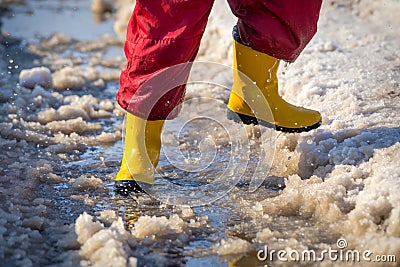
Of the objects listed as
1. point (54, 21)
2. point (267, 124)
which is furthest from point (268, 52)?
point (54, 21)

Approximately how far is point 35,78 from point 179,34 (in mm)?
1519

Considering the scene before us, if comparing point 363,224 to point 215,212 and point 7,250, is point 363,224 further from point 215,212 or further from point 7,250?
point 7,250

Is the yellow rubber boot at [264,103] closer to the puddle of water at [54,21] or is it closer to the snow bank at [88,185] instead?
the snow bank at [88,185]

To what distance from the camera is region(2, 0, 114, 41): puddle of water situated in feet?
15.5

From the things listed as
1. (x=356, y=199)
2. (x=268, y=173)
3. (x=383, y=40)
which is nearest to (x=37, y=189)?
(x=268, y=173)

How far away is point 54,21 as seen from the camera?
5133mm

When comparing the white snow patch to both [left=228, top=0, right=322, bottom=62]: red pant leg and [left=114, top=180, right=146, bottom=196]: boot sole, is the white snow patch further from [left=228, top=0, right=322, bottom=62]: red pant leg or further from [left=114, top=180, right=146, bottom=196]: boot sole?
[left=228, top=0, right=322, bottom=62]: red pant leg

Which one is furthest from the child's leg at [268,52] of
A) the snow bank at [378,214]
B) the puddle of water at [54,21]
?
the puddle of water at [54,21]

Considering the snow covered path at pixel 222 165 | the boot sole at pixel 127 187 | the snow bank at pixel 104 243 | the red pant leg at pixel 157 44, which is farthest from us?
the boot sole at pixel 127 187

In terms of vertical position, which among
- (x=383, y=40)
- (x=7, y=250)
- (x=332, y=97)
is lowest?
(x=7, y=250)

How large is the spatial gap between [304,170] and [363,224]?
0.51m

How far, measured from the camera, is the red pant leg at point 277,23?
224 cm

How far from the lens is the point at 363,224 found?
6.20 ft

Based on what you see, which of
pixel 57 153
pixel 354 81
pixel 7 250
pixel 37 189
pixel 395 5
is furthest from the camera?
pixel 395 5
